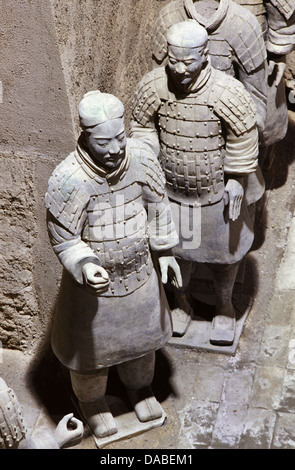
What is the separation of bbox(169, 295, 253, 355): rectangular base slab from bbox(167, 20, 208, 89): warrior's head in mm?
1771

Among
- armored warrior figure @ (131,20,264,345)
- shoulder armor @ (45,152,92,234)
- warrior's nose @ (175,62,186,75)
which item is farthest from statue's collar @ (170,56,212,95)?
shoulder armor @ (45,152,92,234)

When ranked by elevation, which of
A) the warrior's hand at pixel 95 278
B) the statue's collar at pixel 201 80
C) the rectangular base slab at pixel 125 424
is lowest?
the rectangular base slab at pixel 125 424

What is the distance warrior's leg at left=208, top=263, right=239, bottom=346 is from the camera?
6066 mm

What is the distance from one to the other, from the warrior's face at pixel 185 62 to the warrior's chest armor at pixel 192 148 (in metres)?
0.12

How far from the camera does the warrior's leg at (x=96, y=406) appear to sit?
18.0ft

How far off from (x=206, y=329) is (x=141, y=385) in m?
0.81

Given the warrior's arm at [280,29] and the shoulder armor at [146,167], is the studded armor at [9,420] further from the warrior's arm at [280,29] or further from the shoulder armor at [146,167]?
the warrior's arm at [280,29]

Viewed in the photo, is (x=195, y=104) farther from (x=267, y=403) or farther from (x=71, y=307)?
(x=267, y=403)

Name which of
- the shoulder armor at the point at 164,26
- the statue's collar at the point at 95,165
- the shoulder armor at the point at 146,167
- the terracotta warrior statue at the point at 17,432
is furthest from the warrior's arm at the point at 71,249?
the shoulder armor at the point at 164,26

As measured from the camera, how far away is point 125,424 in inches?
223

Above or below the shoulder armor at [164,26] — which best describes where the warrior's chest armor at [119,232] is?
below

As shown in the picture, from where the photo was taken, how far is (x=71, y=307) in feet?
16.6

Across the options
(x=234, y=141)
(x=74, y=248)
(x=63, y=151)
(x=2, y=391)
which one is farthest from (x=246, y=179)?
(x=2, y=391)

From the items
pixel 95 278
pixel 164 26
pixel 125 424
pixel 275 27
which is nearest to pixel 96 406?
pixel 125 424
